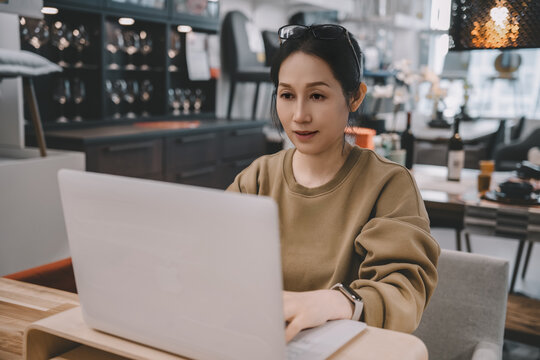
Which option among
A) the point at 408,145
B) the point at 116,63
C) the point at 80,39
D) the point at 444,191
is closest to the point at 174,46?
the point at 116,63

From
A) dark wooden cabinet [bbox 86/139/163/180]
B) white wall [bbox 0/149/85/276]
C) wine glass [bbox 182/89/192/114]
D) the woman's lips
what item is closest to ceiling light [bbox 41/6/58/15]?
dark wooden cabinet [bbox 86/139/163/180]

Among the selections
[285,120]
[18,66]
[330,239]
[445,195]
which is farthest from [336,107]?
[18,66]

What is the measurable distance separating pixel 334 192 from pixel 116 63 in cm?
342

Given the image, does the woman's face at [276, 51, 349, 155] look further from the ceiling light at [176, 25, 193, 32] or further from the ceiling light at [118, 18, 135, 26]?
the ceiling light at [176, 25, 193, 32]

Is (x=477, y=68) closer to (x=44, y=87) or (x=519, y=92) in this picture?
(x=519, y=92)

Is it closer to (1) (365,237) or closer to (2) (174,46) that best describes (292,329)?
(1) (365,237)

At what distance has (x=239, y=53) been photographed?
5.06 meters

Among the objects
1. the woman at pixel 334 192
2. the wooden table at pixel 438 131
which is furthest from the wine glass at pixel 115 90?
the woman at pixel 334 192

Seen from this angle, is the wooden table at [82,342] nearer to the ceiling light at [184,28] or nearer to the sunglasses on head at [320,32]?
the sunglasses on head at [320,32]

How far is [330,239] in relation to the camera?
3.49ft

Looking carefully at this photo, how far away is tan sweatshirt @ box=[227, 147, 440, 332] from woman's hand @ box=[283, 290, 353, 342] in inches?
2.6

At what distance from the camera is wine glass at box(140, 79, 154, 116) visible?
14.0 feet

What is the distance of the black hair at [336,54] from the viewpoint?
106cm

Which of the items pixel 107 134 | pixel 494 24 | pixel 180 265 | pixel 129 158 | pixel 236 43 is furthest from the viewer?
pixel 236 43
